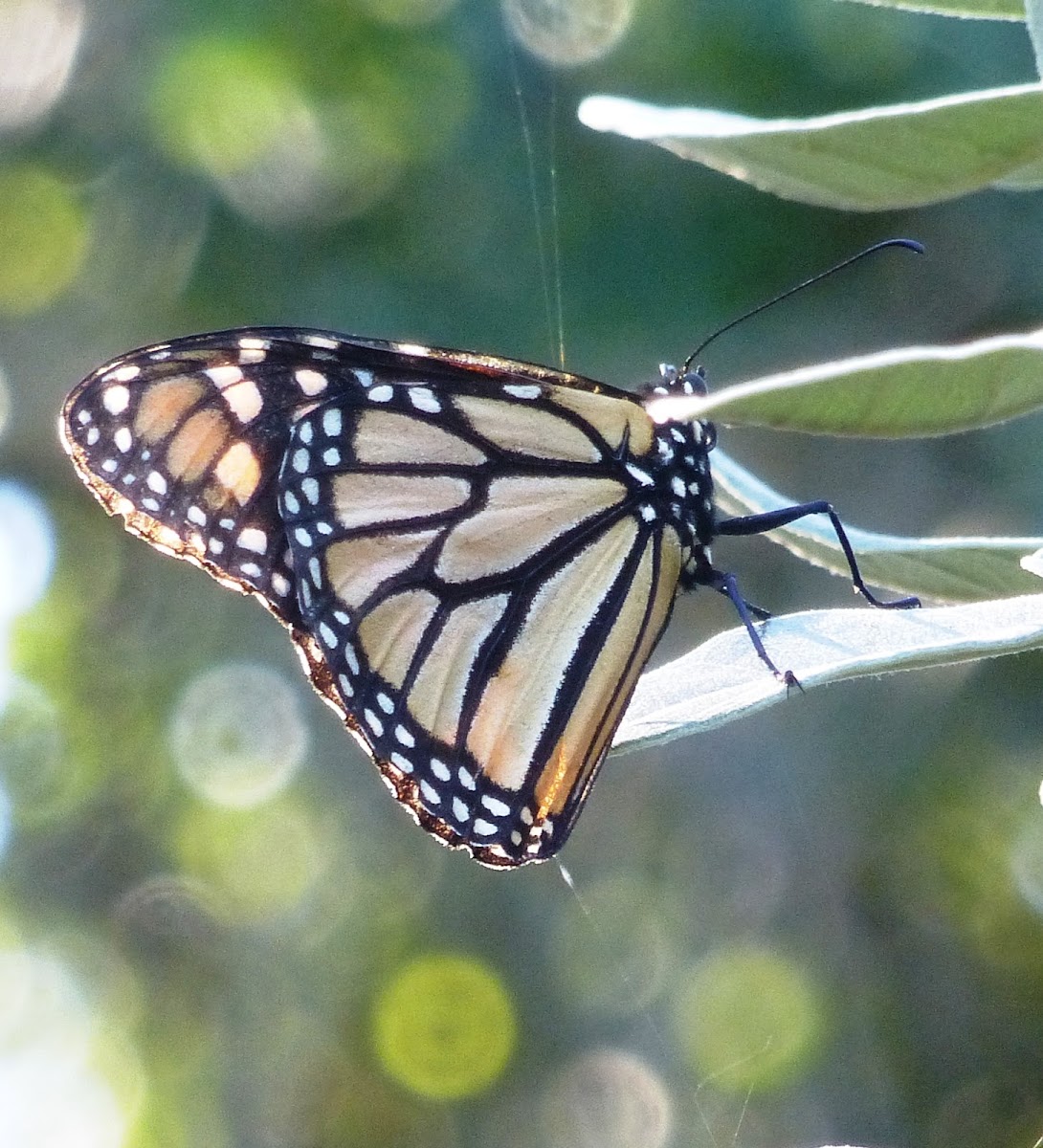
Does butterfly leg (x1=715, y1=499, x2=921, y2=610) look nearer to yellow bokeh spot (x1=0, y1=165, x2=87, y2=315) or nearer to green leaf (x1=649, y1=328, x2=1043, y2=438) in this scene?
green leaf (x1=649, y1=328, x2=1043, y2=438)

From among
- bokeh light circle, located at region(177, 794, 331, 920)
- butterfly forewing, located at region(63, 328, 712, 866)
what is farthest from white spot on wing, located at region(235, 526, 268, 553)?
bokeh light circle, located at region(177, 794, 331, 920)

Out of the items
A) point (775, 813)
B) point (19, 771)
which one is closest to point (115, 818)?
point (19, 771)

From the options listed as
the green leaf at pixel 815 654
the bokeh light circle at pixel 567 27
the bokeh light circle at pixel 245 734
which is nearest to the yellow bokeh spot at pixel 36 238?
the bokeh light circle at pixel 245 734

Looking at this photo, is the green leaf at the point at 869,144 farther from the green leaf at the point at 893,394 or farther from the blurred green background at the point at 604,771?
the blurred green background at the point at 604,771

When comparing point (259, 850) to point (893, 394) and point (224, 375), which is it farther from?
point (893, 394)

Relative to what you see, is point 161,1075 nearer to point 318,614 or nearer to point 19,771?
point 19,771

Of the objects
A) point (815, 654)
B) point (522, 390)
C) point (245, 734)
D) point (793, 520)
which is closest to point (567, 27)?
point (522, 390)

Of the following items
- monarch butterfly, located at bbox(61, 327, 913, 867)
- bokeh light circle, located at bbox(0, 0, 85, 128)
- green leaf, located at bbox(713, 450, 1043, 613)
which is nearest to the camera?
green leaf, located at bbox(713, 450, 1043, 613)
